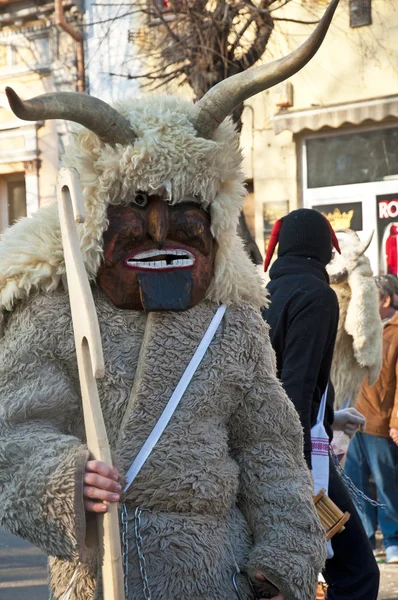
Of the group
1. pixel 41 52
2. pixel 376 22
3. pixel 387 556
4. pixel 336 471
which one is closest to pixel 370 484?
pixel 387 556

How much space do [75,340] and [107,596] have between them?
58cm

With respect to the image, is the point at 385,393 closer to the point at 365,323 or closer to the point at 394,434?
the point at 394,434

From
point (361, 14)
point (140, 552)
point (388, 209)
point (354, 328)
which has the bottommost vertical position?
point (140, 552)

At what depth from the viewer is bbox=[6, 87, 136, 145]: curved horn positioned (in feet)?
6.44

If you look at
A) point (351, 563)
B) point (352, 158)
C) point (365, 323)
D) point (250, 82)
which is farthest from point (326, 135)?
point (250, 82)

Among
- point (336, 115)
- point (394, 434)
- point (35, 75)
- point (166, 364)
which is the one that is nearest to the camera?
point (166, 364)

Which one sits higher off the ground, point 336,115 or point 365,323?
point 336,115

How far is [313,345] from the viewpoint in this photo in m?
3.29

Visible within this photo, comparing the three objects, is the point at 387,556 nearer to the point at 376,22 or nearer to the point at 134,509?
the point at 134,509

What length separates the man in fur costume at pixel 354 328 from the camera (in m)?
5.26

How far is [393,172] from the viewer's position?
1048 cm

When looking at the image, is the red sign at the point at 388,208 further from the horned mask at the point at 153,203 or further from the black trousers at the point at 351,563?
the horned mask at the point at 153,203

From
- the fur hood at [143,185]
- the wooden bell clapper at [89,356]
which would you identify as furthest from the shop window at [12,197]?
the wooden bell clapper at [89,356]

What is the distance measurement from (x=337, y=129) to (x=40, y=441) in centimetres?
943
